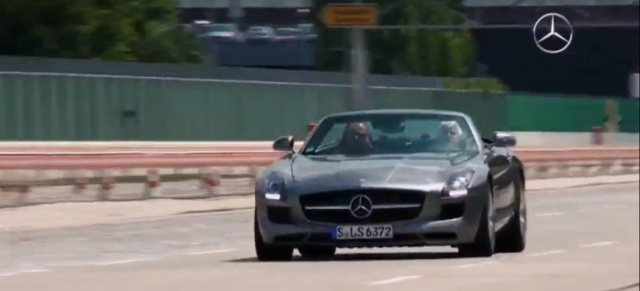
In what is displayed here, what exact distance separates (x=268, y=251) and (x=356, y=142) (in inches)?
49.6

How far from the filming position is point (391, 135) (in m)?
17.1

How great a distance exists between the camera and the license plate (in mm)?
15820

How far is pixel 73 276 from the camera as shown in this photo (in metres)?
15.5

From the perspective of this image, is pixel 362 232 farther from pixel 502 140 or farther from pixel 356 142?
pixel 502 140

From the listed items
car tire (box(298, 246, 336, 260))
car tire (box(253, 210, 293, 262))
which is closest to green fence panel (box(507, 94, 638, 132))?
car tire (box(298, 246, 336, 260))

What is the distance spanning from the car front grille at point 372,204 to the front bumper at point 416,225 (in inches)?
2.2

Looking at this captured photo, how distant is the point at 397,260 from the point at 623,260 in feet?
6.25

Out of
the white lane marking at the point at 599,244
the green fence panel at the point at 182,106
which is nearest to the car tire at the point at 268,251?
the white lane marking at the point at 599,244

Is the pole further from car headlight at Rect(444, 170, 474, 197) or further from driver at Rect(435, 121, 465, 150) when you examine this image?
car headlight at Rect(444, 170, 474, 197)

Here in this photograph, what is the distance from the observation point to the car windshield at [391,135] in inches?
664

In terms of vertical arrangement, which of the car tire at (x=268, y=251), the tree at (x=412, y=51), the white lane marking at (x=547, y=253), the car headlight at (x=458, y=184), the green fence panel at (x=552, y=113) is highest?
the car headlight at (x=458, y=184)

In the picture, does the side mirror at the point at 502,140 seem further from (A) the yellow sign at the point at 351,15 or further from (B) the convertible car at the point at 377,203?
(A) the yellow sign at the point at 351,15

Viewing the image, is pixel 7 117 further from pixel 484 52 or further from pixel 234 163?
pixel 484 52

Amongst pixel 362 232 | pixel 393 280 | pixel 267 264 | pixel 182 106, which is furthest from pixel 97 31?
pixel 393 280
